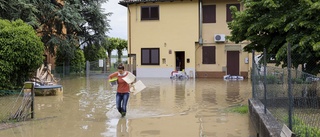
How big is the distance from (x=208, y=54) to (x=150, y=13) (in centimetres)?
594

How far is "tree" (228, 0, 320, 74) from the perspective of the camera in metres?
10.0

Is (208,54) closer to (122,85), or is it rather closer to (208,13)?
(208,13)

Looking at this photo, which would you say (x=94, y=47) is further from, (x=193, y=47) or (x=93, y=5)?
(x=193, y=47)

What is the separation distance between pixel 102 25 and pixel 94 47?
7.57 ft

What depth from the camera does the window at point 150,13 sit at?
3188cm

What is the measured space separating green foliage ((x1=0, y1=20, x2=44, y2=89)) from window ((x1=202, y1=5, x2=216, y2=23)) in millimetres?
17285

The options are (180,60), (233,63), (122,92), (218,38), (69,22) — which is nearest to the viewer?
(122,92)

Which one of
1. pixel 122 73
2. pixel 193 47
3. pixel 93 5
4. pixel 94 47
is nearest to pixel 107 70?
pixel 94 47

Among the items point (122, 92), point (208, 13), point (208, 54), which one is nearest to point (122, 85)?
point (122, 92)

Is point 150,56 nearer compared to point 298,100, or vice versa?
point 298,100

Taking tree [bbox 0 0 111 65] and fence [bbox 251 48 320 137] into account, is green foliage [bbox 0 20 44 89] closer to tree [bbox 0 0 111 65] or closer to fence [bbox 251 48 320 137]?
tree [bbox 0 0 111 65]

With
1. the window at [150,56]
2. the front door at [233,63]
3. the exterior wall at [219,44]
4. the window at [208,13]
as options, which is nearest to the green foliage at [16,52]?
the window at [150,56]

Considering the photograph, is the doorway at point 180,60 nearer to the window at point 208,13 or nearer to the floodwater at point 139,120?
the window at point 208,13

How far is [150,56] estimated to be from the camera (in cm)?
3206
